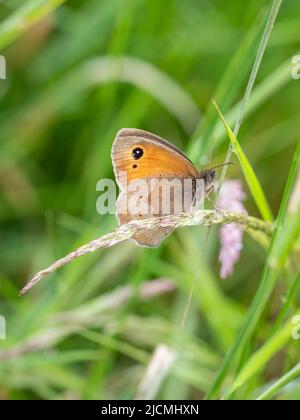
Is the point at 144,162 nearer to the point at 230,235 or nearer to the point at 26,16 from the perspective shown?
the point at 230,235

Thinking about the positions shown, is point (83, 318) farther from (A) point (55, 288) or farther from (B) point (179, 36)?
(B) point (179, 36)

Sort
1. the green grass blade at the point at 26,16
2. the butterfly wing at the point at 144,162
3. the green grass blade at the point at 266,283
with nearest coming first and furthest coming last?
the green grass blade at the point at 266,283 < the butterfly wing at the point at 144,162 < the green grass blade at the point at 26,16

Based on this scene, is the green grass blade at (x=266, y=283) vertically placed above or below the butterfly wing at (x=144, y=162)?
below

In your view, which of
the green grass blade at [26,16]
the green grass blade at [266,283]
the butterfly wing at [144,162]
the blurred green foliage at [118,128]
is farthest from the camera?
the blurred green foliage at [118,128]

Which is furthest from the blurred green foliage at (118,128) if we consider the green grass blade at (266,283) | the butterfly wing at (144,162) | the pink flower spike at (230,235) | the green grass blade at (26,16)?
the green grass blade at (266,283)

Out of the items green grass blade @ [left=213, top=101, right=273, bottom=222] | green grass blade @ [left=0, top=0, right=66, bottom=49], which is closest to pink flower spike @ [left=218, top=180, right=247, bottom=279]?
green grass blade @ [left=213, top=101, right=273, bottom=222]

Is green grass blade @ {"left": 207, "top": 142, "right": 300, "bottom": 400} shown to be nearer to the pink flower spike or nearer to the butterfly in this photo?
the pink flower spike

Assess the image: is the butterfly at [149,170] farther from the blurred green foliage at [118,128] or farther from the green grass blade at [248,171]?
the blurred green foliage at [118,128]
